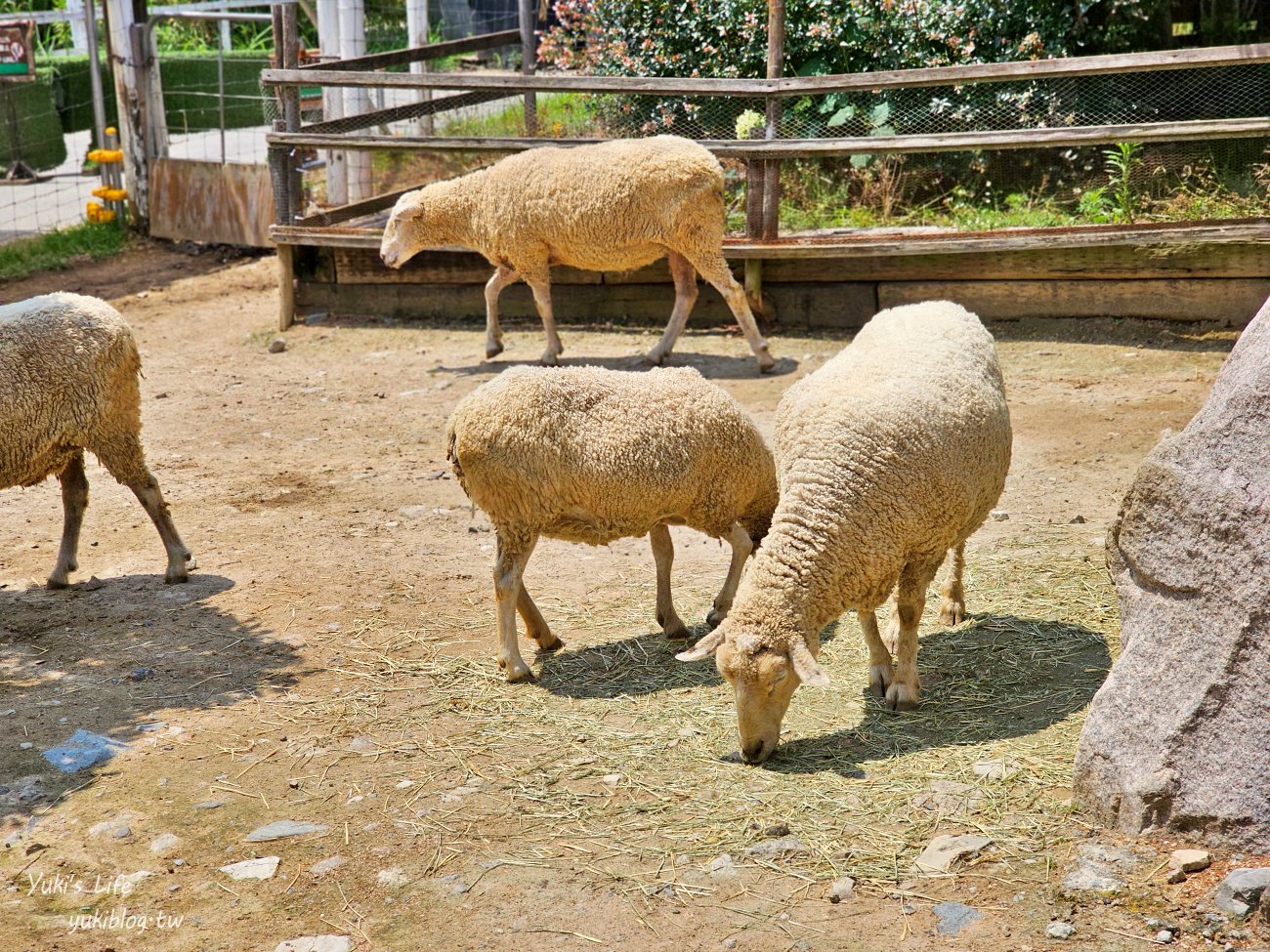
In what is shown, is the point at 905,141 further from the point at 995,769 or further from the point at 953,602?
the point at 995,769

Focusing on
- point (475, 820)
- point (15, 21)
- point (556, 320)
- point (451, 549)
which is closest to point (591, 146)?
→ point (556, 320)

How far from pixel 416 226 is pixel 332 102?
374cm

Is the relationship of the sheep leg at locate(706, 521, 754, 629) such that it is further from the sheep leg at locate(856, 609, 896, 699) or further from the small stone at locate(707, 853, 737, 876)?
the small stone at locate(707, 853, 737, 876)

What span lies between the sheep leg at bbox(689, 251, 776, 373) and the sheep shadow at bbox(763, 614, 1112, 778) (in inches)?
165

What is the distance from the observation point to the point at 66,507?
6.23 meters

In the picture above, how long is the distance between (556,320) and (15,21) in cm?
994

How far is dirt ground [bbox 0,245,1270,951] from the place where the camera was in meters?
3.50

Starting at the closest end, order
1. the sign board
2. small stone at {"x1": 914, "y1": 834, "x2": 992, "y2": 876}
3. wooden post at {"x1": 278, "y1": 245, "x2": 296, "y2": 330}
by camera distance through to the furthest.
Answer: small stone at {"x1": 914, "y1": 834, "x2": 992, "y2": 876}, wooden post at {"x1": 278, "y1": 245, "x2": 296, "y2": 330}, the sign board

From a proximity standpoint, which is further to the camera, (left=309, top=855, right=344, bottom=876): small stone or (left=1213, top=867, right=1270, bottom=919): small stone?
(left=309, top=855, right=344, bottom=876): small stone

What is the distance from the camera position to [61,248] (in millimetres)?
13406

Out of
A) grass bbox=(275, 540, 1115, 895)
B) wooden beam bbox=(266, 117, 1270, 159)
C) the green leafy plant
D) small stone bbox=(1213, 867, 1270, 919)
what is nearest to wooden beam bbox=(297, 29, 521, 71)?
wooden beam bbox=(266, 117, 1270, 159)

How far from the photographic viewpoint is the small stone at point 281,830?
13.0 feet

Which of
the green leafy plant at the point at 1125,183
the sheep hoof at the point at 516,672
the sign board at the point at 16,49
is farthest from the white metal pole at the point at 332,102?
the sheep hoof at the point at 516,672

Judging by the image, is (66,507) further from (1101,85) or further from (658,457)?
(1101,85)
